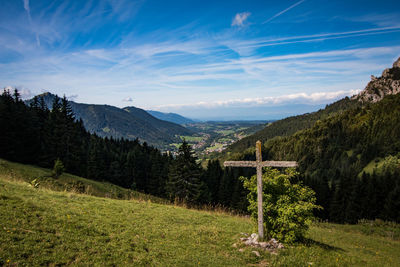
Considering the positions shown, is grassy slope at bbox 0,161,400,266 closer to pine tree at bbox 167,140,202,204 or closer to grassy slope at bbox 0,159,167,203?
grassy slope at bbox 0,159,167,203

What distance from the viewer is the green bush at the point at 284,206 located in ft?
30.3

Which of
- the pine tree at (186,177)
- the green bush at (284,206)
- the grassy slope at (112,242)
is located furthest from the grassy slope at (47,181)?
the green bush at (284,206)

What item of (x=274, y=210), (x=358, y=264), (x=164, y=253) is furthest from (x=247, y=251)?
(x=358, y=264)

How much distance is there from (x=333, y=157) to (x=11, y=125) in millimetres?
155836

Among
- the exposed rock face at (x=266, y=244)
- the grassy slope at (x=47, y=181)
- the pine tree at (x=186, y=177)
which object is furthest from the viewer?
the pine tree at (x=186, y=177)

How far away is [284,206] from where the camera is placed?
9.48m

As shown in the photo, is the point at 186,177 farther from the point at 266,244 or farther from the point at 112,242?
the point at 112,242

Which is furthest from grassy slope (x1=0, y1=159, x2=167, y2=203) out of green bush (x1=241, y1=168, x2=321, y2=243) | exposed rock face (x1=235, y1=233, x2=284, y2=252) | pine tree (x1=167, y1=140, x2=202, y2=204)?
green bush (x1=241, y1=168, x2=321, y2=243)

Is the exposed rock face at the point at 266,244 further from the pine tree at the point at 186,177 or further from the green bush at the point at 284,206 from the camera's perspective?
the pine tree at the point at 186,177

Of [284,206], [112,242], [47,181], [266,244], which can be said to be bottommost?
[47,181]

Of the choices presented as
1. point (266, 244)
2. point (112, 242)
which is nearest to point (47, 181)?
point (112, 242)

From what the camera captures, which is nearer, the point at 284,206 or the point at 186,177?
the point at 284,206

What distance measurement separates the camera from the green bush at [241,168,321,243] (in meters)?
9.24

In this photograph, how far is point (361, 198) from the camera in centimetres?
5222
